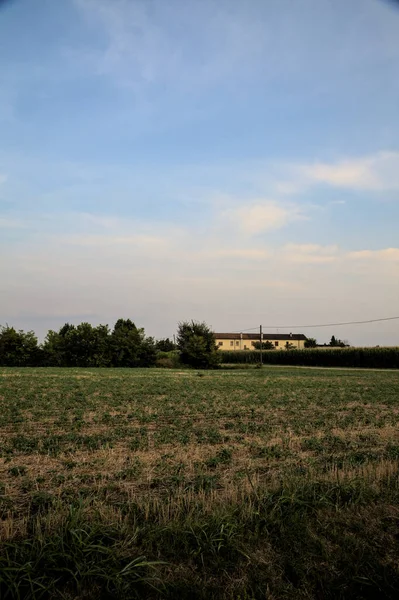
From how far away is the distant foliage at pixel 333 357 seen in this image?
73.9 m

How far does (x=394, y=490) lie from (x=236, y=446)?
4308 mm

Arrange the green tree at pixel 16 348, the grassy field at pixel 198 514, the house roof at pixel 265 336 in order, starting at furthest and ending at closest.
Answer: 1. the house roof at pixel 265 336
2. the green tree at pixel 16 348
3. the grassy field at pixel 198 514

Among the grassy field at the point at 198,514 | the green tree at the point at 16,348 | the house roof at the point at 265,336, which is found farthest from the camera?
the house roof at the point at 265,336

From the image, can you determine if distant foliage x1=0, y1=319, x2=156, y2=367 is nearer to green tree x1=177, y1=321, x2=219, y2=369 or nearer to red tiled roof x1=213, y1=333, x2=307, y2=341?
green tree x1=177, y1=321, x2=219, y2=369

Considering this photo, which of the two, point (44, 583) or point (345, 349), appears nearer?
point (44, 583)

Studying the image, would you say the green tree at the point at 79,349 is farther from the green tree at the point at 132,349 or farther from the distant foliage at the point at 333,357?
the distant foliage at the point at 333,357

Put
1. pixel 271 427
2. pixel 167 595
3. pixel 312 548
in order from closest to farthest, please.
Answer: pixel 167 595 → pixel 312 548 → pixel 271 427

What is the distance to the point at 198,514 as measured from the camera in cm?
557

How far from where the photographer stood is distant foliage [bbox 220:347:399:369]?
73875 mm

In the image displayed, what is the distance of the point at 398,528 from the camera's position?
5477 millimetres

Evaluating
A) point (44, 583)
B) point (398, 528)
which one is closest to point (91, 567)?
point (44, 583)

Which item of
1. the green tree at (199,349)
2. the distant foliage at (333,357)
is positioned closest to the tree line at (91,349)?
the green tree at (199,349)

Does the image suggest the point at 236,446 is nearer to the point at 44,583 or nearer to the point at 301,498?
the point at 301,498

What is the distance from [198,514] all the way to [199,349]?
67139 mm
